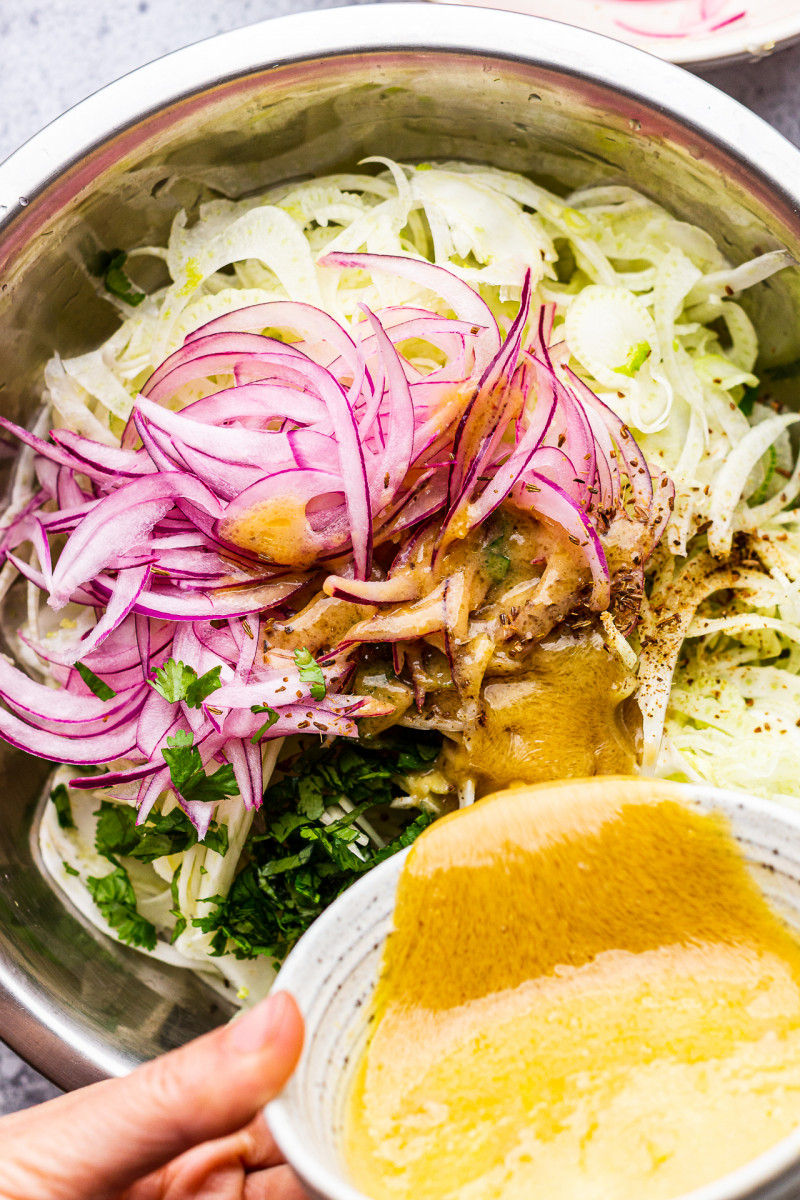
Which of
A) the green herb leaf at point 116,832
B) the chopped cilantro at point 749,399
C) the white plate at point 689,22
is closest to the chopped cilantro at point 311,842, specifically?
the green herb leaf at point 116,832

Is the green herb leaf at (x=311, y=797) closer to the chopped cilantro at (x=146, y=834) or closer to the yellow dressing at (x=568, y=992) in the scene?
the chopped cilantro at (x=146, y=834)

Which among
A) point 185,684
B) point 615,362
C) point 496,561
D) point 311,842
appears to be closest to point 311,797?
point 311,842

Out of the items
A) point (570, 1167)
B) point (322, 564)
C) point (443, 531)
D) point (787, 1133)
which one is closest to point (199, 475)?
point (322, 564)

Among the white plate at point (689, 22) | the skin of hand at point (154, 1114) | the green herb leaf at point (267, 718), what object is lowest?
the skin of hand at point (154, 1114)

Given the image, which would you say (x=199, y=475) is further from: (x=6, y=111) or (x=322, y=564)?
(x=6, y=111)

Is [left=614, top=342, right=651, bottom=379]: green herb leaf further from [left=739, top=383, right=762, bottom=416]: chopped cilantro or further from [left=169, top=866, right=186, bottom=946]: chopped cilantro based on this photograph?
[left=169, top=866, right=186, bottom=946]: chopped cilantro

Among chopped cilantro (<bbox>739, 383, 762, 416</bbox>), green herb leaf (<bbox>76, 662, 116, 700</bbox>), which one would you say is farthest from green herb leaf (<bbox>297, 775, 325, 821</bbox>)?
chopped cilantro (<bbox>739, 383, 762, 416</bbox>)
